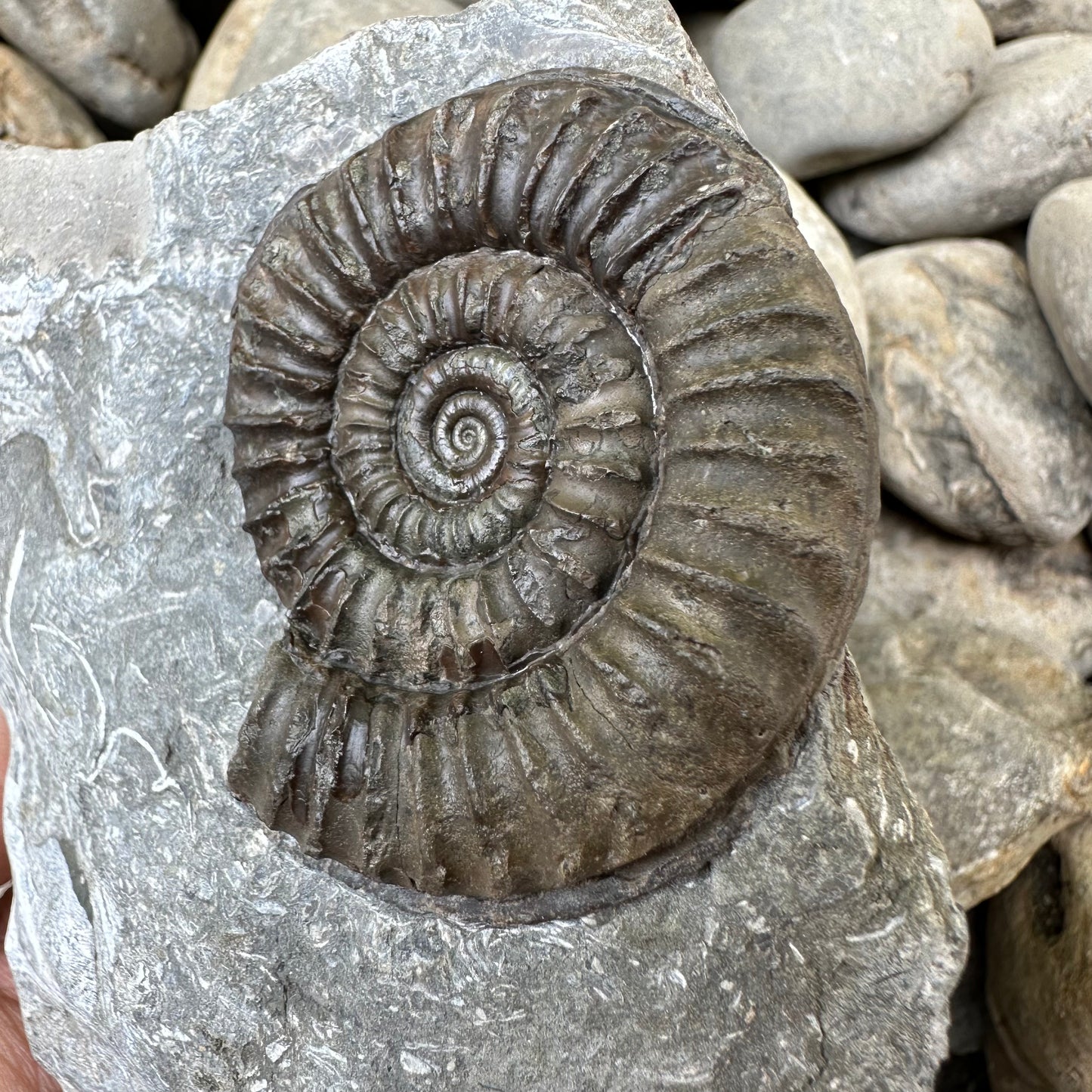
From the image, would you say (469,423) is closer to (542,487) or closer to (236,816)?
(542,487)

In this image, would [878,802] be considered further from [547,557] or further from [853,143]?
[853,143]

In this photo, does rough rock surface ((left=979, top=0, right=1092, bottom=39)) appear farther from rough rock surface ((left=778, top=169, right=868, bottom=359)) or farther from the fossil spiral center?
the fossil spiral center

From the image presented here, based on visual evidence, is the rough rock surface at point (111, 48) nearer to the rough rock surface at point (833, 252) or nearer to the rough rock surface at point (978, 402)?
the rough rock surface at point (833, 252)

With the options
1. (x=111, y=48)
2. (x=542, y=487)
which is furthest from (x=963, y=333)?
(x=111, y=48)

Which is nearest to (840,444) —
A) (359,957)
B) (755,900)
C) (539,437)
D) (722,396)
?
(722,396)

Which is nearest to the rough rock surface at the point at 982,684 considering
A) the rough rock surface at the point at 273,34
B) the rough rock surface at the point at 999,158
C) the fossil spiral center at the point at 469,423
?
the rough rock surface at the point at 999,158
